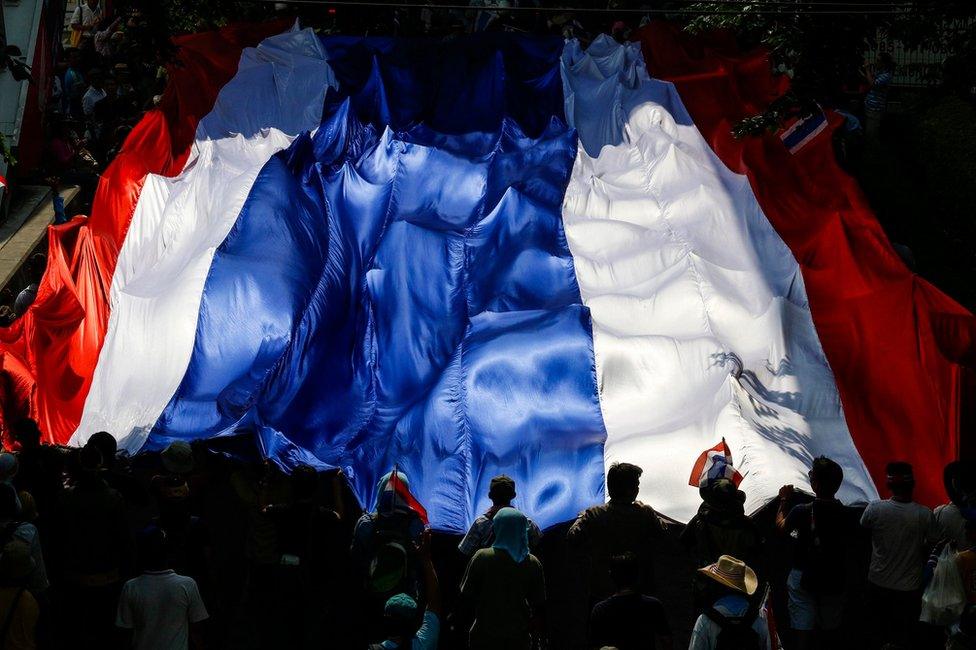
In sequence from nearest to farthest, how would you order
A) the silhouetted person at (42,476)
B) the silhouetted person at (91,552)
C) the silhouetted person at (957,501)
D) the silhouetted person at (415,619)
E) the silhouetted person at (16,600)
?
the silhouetted person at (415,619)
the silhouetted person at (16,600)
the silhouetted person at (91,552)
the silhouetted person at (957,501)
the silhouetted person at (42,476)

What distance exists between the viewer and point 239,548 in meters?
9.42

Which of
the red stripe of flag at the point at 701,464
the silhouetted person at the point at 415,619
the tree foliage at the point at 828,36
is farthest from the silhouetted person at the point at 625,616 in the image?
the tree foliage at the point at 828,36

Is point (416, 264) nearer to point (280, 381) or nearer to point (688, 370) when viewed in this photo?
point (280, 381)

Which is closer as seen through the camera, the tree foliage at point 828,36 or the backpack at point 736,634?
the backpack at point 736,634

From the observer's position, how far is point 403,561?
23.7 ft

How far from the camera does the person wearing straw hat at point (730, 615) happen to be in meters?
A: 6.30

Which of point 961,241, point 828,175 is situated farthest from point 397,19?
point 961,241

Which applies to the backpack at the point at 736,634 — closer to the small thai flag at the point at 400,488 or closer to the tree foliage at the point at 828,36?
the small thai flag at the point at 400,488

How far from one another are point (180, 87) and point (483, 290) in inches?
207

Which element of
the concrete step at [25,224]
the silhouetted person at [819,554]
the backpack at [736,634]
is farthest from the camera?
the concrete step at [25,224]

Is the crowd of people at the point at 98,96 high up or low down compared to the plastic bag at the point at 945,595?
down

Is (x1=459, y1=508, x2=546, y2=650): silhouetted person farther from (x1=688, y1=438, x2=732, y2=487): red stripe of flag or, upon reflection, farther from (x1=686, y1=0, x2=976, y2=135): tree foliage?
(x1=686, y1=0, x2=976, y2=135): tree foliage

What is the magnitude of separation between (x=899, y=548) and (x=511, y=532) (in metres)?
2.54

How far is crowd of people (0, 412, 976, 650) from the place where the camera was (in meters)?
7.20
